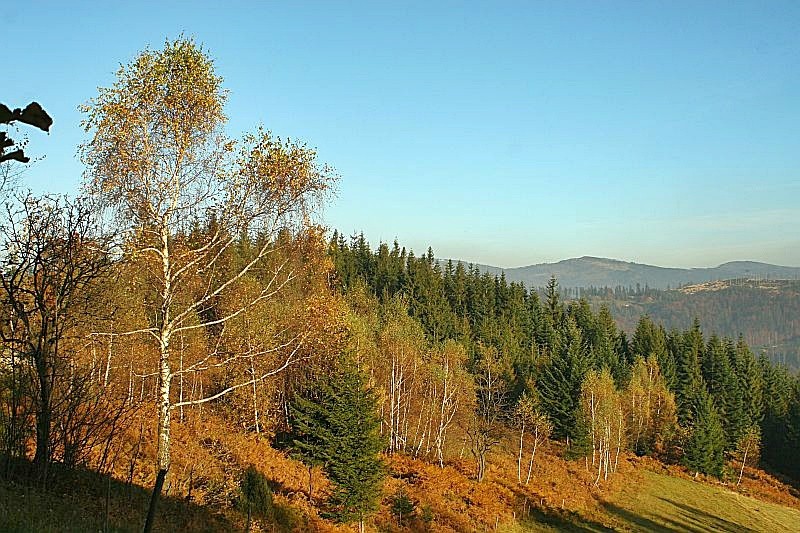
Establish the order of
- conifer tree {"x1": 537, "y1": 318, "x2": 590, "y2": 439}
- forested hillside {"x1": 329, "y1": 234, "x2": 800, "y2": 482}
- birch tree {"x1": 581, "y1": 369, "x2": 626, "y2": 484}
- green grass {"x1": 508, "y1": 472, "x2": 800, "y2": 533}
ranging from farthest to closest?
1. forested hillside {"x1": 329, "y1": 234, "x2": 800, "y2": 482}
2. conifer tree {"x1": 537, "y1": 318, "x2": 590, "y2": 439}
3. birch tree {"x1": 581, "y1": 369, "x2": 626, "y2": 484}
4. green grass {"x1": 508, "y1": 472, "x2": 800, "y2": 533}

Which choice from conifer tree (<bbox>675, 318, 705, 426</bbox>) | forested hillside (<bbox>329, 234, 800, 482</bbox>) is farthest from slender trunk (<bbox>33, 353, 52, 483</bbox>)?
conifer tree (<bbox>675, 318, 705, 426</bbox>)

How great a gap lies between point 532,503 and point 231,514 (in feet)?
84.1

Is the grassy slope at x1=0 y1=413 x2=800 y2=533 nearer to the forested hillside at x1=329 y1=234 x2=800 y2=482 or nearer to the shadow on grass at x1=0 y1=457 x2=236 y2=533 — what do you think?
the shadow on grass at x1=0 y1=457 x2=236 y2=533

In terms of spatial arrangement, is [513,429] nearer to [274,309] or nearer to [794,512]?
[794,512]

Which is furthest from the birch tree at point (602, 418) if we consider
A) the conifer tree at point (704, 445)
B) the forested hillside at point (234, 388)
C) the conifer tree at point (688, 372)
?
the conifer tree at point (688, 372)

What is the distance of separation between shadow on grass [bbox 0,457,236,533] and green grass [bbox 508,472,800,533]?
72.3 feet

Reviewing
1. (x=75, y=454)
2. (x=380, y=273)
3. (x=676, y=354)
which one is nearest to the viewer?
(x=75, y=454)

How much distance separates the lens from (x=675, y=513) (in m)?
40.8

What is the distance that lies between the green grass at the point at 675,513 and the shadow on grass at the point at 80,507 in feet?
72.3

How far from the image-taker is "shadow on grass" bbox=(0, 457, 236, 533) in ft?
28.4

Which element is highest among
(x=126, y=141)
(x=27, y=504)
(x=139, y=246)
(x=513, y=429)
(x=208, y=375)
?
(x=126, y=141)

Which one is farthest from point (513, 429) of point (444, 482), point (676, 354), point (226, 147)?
point (226, 147)

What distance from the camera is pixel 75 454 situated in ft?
37.6

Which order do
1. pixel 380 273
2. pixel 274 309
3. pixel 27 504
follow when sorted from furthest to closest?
1. pixel 380 273
2. pixel 274 309
3. pixel 27 504
